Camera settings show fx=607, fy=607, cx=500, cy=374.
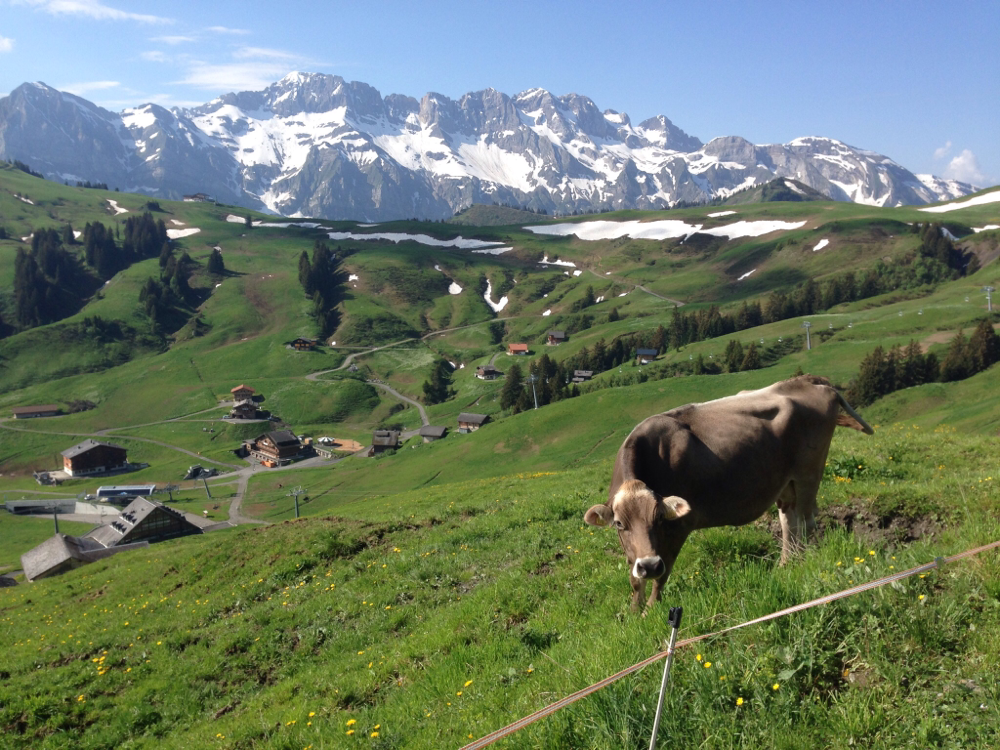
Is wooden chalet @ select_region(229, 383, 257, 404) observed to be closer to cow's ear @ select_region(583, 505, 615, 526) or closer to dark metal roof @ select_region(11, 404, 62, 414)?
dark metal roof @ select_region(11, 404, 62, 414)

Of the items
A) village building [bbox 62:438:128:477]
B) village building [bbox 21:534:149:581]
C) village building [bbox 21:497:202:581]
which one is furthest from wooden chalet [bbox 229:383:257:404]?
village building [bbox 21:534:149:581]

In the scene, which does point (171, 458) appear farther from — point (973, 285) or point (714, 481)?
point (973, 285)

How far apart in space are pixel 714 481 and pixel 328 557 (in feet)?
44.9

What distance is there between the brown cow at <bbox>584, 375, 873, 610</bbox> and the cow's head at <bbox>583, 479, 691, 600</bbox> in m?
0.01

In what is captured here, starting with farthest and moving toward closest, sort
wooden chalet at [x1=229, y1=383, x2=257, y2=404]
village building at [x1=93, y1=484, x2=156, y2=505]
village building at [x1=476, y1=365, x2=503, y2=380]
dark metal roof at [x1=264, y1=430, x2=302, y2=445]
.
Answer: village building at [x1=476, y1=365, x2=503, y2=380]
wooden chalet at [x1=229, y1=383, x2=257, y2=404]
dark metal roof at [x1=264, y1=430, x2=302, y2=445]
village building at [x1=93, y1=484, x2=156, y2=505]

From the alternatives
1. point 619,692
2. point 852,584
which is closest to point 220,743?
point 619,692

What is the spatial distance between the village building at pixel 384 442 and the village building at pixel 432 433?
5.40 metres

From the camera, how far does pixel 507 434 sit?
94.4 m

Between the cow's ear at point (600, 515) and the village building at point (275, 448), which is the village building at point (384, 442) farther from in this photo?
the cow's ear at point (600, 515)

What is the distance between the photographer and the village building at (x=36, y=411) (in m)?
147

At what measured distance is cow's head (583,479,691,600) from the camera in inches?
280

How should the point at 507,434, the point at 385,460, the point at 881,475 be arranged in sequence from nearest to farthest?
the point at 881,475 < the point at 507,434 < the point at 385,460

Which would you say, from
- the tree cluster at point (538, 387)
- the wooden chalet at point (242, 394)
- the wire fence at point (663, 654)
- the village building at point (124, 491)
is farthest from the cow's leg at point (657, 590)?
the wooden chalet at point (242, 394)

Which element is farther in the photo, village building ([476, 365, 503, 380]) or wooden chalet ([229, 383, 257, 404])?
village building ([476, 365, 503, 380])
